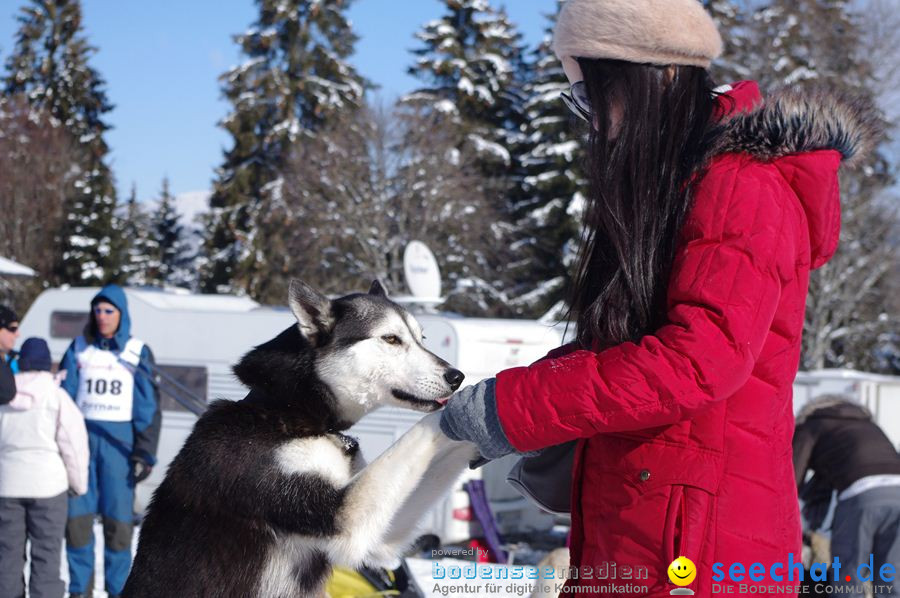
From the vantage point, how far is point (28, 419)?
6.06m

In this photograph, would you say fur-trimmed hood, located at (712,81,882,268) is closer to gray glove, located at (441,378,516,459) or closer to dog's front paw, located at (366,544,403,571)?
gray glove, located at (441,378,516,459)

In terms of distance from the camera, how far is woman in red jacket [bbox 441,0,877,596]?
1.62m

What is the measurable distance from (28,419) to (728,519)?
219 inches

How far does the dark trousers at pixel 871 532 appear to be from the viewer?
4984mm

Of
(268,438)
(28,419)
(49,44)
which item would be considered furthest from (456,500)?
(49,44)

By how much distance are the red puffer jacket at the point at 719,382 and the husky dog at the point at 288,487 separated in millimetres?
486

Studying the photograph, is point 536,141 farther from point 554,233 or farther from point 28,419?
point 28,419

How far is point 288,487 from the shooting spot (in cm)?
254

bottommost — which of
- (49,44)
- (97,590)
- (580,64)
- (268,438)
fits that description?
(97,590)

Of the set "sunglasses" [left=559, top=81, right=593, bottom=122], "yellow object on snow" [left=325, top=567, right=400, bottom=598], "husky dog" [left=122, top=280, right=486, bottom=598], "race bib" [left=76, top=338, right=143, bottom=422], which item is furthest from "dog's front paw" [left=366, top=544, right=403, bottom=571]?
"race bib" [left=76, top=338, right=143, bottom=422]

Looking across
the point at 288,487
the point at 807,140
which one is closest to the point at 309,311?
the point at 288,487

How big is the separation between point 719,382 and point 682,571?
39 centimetres

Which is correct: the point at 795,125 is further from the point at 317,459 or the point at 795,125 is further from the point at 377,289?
the point at 377,289

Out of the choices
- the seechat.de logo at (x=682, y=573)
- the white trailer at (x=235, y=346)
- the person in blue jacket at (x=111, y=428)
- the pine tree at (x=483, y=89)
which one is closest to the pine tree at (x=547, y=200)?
the pine tree at (x=483, y=89)
